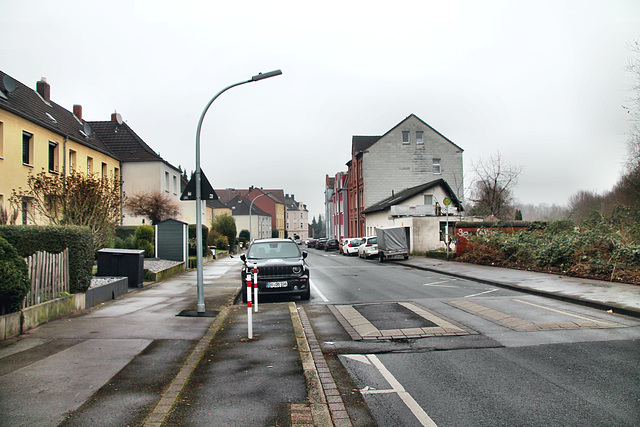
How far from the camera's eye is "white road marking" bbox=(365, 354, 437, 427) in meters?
4.42

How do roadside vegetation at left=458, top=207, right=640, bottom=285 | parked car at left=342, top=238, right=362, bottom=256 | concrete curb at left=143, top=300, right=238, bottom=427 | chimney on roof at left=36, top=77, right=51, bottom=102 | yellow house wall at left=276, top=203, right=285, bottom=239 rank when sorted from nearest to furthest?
concrete curb at left=143, top=300, right=238, bottom=427, roadside vegetation at left=458, top=207, right=640, bottom=285, chimney on roof at left=36, top=77, right=51, bottom=102, parked car at left=342, top=238, right=362, bottom=256, yellow house wall at left=276, top=203, right=285, bottom=239

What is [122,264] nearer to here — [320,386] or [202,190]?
[202,190]

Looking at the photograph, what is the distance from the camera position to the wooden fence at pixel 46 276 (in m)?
8.80

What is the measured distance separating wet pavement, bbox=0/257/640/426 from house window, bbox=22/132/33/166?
1670 centimetres

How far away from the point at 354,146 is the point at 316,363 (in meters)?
52.9

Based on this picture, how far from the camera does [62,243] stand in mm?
10102

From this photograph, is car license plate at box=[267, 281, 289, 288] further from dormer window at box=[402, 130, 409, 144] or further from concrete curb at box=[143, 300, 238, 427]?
dormer window at box=[402, 130, 409, 144]

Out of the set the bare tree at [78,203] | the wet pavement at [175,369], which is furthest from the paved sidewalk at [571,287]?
the bare tree at [78,203]

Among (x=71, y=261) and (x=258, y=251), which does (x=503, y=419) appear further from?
(x=258, y=251)

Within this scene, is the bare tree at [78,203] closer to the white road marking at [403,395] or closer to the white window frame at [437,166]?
the white road marking at [403,395]

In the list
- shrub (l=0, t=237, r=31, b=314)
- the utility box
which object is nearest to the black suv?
shrub (l=0, t=237, r=31, b=314)

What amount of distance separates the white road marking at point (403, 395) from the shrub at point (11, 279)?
5471 millimetres

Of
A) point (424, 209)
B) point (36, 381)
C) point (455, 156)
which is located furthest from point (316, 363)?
point (455, 156)

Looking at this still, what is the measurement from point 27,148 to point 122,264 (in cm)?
1327
